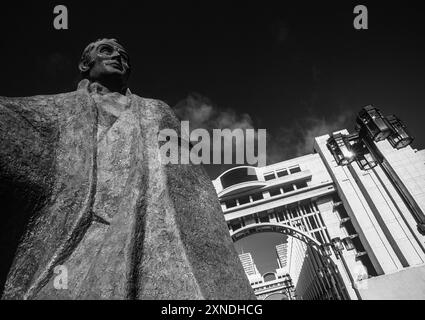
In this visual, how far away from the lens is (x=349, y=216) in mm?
20562

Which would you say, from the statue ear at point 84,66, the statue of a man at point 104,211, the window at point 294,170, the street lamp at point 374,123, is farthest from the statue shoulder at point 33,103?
the window at point 294,170

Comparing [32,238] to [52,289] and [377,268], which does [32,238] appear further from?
[377,268]

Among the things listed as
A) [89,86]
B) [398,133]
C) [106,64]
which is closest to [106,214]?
[89,86]

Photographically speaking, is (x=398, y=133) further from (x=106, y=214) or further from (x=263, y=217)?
(x=263, y=217)

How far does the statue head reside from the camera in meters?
2.73

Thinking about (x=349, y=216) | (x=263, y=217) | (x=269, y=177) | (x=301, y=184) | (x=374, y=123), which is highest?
(x=269, y=177)

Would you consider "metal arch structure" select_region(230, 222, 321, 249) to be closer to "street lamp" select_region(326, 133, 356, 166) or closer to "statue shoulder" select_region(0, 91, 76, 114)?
"street lamp" select_region(326, 133, 356, 166)

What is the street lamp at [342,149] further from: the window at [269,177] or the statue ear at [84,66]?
the window at [269,177]

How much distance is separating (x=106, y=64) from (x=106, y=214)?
167 centimetres

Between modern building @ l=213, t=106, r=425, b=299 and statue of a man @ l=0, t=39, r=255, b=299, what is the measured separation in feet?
36.7

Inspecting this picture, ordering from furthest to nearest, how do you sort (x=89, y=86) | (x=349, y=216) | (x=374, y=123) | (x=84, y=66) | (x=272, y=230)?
(x=272, y=230), (x=349, y=216), (x=374, y=123), (x=84, y=66), (x=89, y=86)

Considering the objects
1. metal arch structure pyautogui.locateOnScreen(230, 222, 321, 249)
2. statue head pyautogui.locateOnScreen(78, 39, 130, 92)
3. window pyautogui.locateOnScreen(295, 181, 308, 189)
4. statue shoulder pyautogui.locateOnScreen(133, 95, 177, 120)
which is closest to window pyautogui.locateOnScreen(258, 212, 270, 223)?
metal arch structure pyautogui.locateOnScreen(230, 222, 321, 249)

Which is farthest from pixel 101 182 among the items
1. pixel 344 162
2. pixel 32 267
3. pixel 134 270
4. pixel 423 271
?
pixel 423 271

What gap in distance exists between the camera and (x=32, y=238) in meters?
1.67
